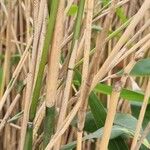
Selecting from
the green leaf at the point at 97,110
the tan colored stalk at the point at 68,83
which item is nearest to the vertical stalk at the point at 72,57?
the tan colored stalk at the point at 68,83

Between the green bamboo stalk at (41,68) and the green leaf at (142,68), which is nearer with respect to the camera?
the green bamboo stalk at (41,68)

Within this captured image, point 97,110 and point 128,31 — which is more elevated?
point 128,31

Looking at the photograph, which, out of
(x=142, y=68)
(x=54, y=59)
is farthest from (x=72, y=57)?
(x=142, y=68)

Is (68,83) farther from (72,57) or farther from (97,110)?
(97,110)

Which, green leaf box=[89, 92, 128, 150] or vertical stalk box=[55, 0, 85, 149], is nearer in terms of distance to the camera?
vertical stalk box=[55, 0, 85, 149]

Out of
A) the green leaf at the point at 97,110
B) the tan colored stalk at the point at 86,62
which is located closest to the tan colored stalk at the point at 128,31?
the tan colored stalk at the point at 86,62

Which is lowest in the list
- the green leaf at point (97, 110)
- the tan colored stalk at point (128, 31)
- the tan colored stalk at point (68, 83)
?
the green leaf at point (97, 110)

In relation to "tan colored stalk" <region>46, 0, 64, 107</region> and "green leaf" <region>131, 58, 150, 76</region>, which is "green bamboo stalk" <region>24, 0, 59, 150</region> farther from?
"green leaf" <region>131, 58, 150, 76</region>

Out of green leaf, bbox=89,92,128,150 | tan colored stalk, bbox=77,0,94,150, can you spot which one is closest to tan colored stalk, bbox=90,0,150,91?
tan colored stalk, bbox=77,0,94,150

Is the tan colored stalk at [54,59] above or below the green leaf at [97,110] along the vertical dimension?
above

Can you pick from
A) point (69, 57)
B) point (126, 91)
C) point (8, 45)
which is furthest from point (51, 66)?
point (8, 45)

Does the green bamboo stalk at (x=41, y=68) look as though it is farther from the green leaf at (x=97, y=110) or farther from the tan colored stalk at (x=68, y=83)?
the green leaf at (x=97, y=110)
